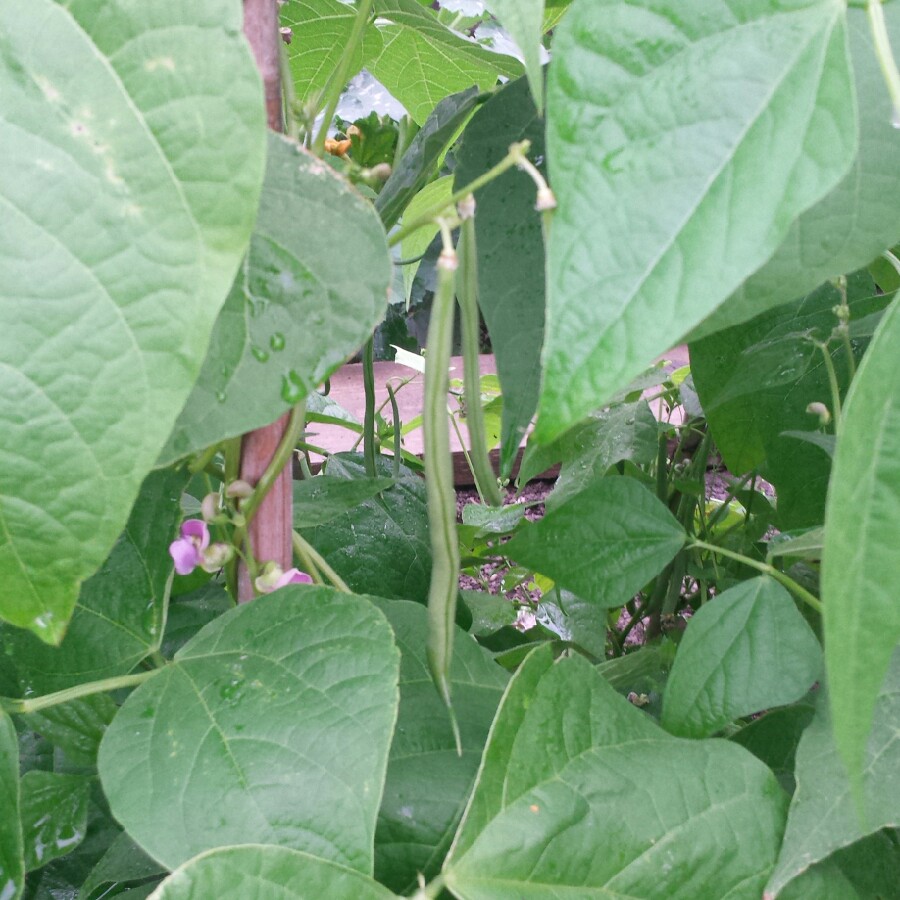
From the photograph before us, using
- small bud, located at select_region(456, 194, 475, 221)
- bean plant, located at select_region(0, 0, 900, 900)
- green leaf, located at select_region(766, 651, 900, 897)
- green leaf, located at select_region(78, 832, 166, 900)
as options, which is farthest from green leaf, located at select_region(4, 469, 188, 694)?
green leaf, located at select_region(766, 651, 900, 897)

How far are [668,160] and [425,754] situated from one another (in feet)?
0.97

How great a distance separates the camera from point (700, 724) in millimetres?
418

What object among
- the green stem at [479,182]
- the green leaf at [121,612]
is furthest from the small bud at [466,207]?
the green leaf at [121,612]

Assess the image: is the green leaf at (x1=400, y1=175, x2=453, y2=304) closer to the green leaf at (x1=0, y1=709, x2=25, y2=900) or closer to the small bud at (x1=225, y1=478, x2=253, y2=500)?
the small bud at (x1=225, y1=478, x2=253, y2=500)

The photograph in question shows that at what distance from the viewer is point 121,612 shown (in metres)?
0.44

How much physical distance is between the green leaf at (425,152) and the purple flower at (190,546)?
0.21m

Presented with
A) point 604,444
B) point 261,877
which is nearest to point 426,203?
point 604,444

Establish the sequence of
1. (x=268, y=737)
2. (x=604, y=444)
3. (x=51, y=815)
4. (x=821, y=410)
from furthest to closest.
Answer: (x=604, y=444), (x=821, y=410), (x=51, y=815), (x=268, y=737)

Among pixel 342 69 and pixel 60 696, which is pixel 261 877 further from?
pixel 342 69

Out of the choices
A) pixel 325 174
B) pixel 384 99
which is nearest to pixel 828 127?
pixel 325 174

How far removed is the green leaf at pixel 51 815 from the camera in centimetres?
44

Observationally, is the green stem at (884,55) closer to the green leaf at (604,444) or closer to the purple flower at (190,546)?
the purple flower at (190,546)

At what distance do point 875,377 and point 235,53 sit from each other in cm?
21

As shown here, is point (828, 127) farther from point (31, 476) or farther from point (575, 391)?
point (31, 476)
